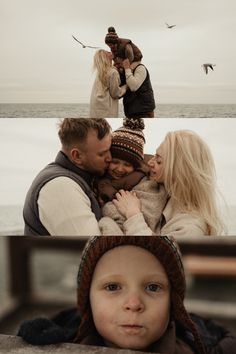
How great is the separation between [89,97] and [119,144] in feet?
0.48

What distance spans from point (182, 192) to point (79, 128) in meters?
0.32

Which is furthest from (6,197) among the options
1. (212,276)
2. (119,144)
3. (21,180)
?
(212,276)

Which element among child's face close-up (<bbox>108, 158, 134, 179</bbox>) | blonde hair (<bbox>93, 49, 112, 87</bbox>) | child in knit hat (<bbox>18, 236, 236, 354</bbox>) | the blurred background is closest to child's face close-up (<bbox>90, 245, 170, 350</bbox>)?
child in knit hat (<bbox>18, 236, 236, 354</bbox>)

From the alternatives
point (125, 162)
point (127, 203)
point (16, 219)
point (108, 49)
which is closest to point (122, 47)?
point (108, 49)

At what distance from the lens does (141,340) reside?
1337mm

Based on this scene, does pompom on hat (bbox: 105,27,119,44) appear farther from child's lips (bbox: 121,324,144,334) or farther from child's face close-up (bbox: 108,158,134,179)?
child's lips (bbox: 121,324,144,334)

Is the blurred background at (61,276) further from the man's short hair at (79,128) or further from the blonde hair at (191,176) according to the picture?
the man's short hair at (79,128)

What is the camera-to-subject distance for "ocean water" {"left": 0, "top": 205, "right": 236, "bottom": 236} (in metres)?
1.25

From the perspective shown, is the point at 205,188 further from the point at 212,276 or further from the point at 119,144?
the point at 212,276

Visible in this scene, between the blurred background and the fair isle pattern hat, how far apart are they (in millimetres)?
288

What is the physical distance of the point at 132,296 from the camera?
132 cm

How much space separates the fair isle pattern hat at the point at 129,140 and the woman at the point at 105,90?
0.05m

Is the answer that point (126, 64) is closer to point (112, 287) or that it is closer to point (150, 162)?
point (150, 162)

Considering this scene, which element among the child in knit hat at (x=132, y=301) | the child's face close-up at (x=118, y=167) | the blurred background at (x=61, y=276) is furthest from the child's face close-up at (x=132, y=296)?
the child's face close-up at (x=118, y=167)
